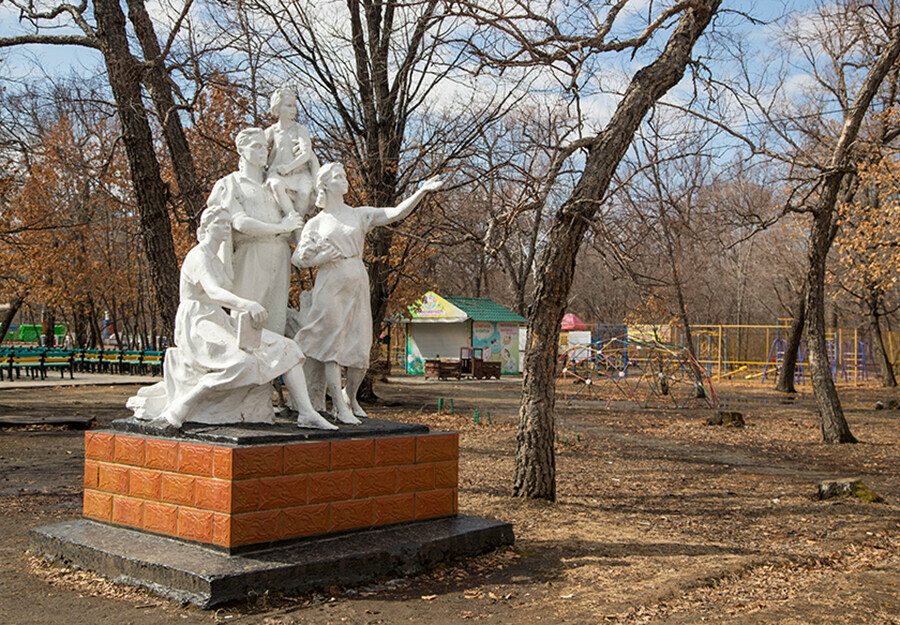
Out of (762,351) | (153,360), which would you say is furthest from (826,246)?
(762,351)

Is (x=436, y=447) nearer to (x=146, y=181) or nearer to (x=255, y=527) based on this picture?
(x=255, y=527)

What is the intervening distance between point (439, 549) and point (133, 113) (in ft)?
26.2

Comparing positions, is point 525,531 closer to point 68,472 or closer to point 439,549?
point 439,549

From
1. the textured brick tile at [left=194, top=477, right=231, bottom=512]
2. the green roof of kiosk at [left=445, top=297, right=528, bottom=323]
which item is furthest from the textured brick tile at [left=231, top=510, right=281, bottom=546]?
the green roof of kiosk at [left=445, top=297, right=528, bottom=323]

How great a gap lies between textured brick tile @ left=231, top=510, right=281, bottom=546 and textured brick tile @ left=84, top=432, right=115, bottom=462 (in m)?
1.45

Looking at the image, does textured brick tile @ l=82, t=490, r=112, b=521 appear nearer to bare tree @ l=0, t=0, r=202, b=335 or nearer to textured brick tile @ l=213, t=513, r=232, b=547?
textured brick tile @ l=213, t=513, r=232, b=547

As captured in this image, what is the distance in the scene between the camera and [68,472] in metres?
9.66

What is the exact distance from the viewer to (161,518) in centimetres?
557

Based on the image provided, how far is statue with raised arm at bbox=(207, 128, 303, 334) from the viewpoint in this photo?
6.37 m

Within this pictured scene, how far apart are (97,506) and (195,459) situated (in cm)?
125

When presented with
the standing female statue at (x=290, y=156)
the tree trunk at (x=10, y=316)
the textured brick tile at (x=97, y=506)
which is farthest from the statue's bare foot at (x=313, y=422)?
the tree trunk at (x=10, y=316)

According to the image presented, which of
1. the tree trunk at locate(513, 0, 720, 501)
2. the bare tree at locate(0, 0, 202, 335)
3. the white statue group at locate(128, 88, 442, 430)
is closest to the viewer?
the white statue group at locate(128, 88, 442, 430)

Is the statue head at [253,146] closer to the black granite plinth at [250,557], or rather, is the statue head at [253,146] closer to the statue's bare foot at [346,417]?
the statue's bare foot at [346,417]

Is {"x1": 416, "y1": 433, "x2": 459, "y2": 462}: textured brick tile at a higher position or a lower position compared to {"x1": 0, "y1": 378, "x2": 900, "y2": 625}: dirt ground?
higher
